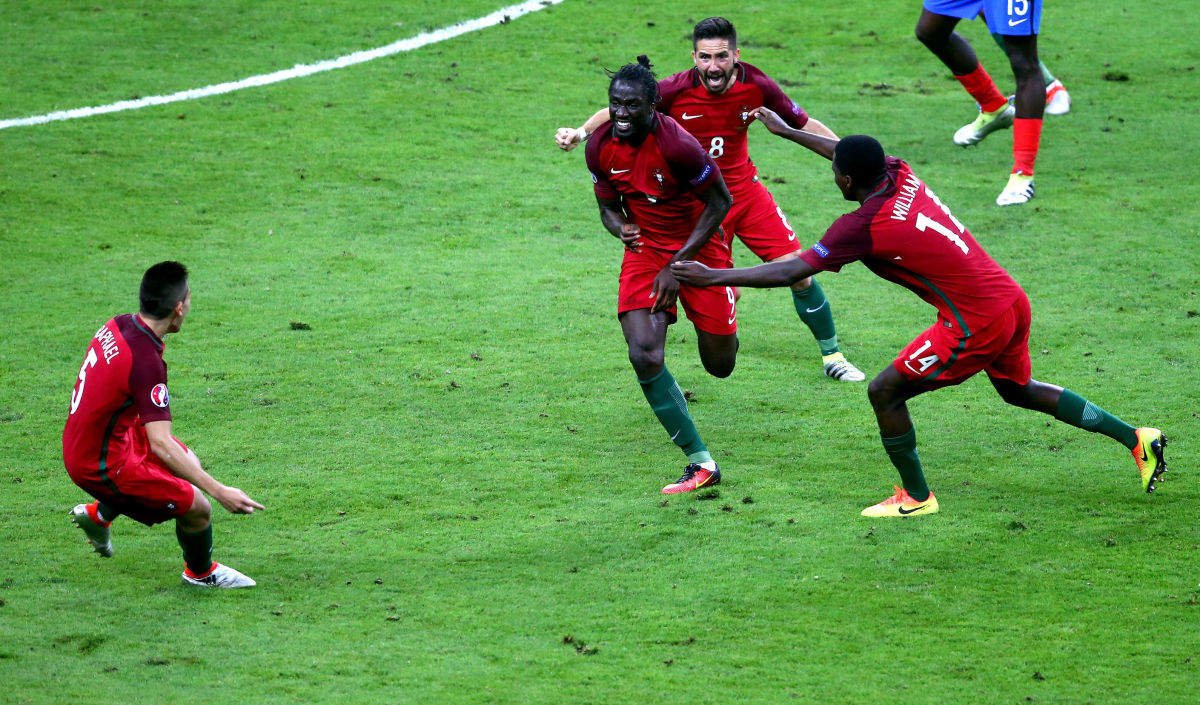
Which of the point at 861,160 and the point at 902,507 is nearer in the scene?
the point at 861,160

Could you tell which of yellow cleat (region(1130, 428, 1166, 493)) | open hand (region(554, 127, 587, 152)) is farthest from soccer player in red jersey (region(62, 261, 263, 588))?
yellow cleat (region(1130, 428, 1166, 493))

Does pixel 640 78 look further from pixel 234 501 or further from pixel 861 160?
pixel 234 501

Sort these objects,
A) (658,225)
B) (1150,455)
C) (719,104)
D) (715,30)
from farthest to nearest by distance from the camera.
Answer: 1. (719,104)
2. (715,30)
3. (658,225)
4. (1150,455)

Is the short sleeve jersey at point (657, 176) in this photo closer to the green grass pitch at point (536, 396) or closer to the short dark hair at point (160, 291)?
the green grass pitch at point (536, 396)

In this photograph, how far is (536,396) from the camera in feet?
27.7

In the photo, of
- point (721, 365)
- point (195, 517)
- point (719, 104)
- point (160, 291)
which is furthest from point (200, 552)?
point (719, 104)

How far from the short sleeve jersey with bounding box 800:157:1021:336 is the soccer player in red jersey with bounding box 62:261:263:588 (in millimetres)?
3032

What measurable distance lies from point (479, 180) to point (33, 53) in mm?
6417

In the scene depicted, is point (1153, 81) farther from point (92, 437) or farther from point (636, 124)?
point (92, 437)

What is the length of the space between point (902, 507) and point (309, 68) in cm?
1060

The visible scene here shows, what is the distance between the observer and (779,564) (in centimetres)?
610

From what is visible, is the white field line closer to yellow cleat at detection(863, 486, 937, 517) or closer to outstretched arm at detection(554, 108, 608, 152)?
outstretched arm at detection(554, 108, 608, 152)

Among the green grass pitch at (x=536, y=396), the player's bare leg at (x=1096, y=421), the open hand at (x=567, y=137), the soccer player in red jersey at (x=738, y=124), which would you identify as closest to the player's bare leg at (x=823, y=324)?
the soccer player in red jersey at (x=738, y=124)

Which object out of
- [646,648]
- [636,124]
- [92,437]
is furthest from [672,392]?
[92,437]
